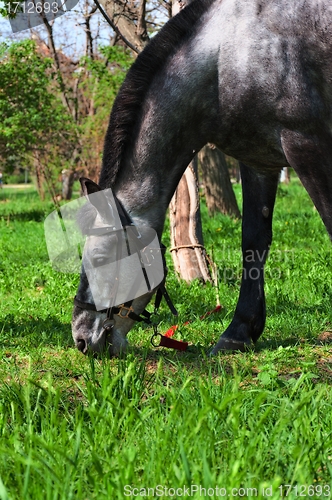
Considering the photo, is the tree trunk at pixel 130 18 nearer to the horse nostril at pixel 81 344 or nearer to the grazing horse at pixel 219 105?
the grazing horse at pixel 219 105

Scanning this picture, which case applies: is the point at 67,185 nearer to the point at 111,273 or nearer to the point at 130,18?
the point at 130,18

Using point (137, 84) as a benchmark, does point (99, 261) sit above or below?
below

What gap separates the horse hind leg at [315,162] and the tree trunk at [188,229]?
2.61 metres

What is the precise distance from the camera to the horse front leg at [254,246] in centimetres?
423

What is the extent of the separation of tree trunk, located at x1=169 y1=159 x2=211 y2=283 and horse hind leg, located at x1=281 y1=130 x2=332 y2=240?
2615 millimetres

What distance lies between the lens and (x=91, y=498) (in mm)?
1934

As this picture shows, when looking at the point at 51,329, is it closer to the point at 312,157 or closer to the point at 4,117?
the point at 312,157

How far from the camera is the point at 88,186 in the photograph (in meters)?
3.37

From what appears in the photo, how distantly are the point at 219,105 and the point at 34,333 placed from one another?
2.08m

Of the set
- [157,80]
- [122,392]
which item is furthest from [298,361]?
[157,80]

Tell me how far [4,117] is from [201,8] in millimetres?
A: 11614

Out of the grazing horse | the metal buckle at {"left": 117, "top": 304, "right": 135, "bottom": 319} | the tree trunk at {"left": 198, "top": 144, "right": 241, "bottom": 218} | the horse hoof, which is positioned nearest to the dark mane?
the grazing horse

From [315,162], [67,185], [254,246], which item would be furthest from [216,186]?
[67,185]

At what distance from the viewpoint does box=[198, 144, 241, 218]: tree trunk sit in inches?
466
